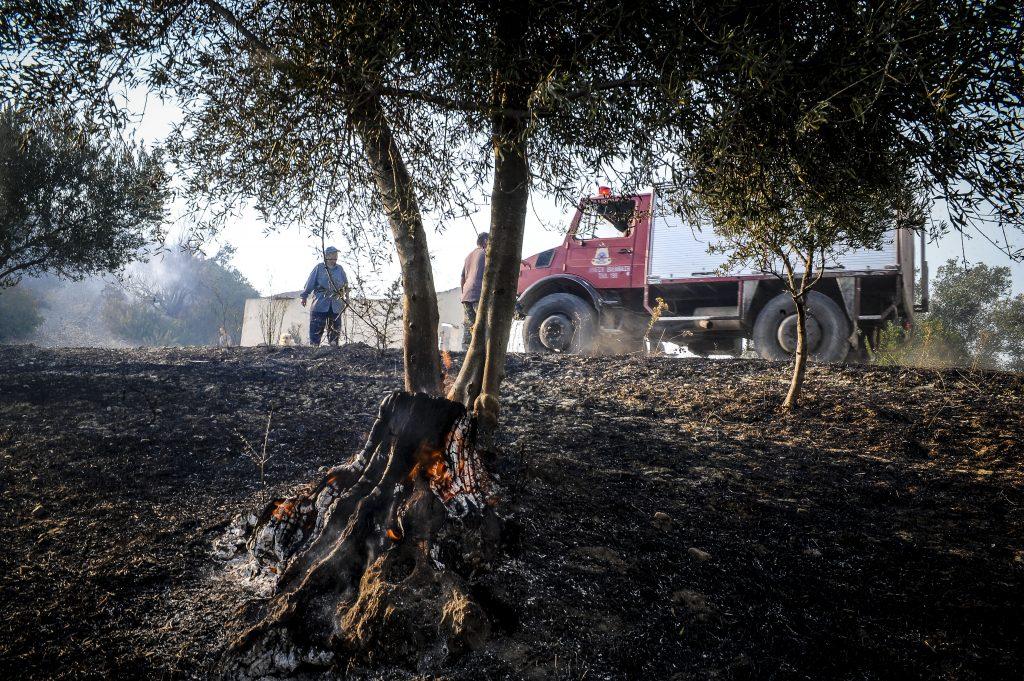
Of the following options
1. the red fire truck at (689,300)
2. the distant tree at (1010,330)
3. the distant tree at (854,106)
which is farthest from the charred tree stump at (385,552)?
the distant tree at (1010,330)

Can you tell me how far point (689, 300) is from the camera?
10.9m

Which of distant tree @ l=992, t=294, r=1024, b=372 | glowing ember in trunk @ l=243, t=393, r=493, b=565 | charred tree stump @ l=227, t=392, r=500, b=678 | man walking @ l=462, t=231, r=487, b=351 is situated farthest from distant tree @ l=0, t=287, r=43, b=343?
distant tree @ l=992, t=294, r=1024, b=372

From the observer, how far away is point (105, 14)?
3.93 meters

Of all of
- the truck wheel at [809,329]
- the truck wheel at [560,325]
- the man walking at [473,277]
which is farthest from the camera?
the truck wheel at [560,325]

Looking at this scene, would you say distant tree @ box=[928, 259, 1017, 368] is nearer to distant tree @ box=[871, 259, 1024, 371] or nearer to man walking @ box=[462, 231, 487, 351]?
distant tree @ box=[871, 259, 1024, 371]

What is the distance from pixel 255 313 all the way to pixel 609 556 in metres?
33.6

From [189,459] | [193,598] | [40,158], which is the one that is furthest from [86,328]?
[193,598]

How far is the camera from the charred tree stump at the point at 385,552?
8.22 ft

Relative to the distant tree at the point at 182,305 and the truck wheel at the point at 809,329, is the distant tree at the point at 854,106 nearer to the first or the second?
the truck wheel at the point at 809,329

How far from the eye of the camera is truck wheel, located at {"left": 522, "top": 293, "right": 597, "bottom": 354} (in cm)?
1107

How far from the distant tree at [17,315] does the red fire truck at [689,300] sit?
24.2 metres

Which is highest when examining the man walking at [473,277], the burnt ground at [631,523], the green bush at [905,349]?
the man walking at [473,277]

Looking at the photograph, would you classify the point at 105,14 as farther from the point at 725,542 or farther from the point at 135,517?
the point at 725,542

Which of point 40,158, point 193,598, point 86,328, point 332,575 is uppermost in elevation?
point 40,158
